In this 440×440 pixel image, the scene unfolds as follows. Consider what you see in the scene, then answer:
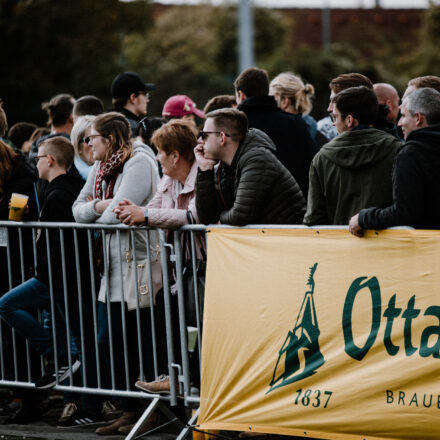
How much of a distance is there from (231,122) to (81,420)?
257 cm

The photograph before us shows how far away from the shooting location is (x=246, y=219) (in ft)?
18.7

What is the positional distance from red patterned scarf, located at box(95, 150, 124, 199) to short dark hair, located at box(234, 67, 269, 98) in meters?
1.37

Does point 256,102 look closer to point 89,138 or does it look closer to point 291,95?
point 291,95

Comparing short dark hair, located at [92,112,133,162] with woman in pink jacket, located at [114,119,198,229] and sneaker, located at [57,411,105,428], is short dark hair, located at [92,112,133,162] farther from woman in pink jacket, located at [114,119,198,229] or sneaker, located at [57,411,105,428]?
sneaker, located at [57,411,105,428]

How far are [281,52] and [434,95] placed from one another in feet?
115

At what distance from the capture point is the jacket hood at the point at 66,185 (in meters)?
6.84

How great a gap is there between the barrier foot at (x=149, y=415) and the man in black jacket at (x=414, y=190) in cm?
205

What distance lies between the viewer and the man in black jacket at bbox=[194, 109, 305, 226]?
18.7 ft

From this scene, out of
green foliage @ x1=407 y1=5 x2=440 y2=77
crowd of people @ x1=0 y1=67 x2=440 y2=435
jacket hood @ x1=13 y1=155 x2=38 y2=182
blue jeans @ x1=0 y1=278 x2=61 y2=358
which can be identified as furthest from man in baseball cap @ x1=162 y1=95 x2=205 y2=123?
green foliage @ x1=407 y1=5 x2=440 y2=77

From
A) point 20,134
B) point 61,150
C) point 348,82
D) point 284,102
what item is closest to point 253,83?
→ point 284,102

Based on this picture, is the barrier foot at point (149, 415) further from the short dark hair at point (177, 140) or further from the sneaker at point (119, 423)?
the short dark hair at point (177, 140)

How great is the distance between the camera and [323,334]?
530 cm

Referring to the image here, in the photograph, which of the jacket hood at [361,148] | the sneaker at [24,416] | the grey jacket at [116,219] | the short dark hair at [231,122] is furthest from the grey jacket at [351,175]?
the sneaker at [24,416]

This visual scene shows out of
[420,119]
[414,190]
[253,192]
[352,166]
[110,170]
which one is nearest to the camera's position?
[414,190]
